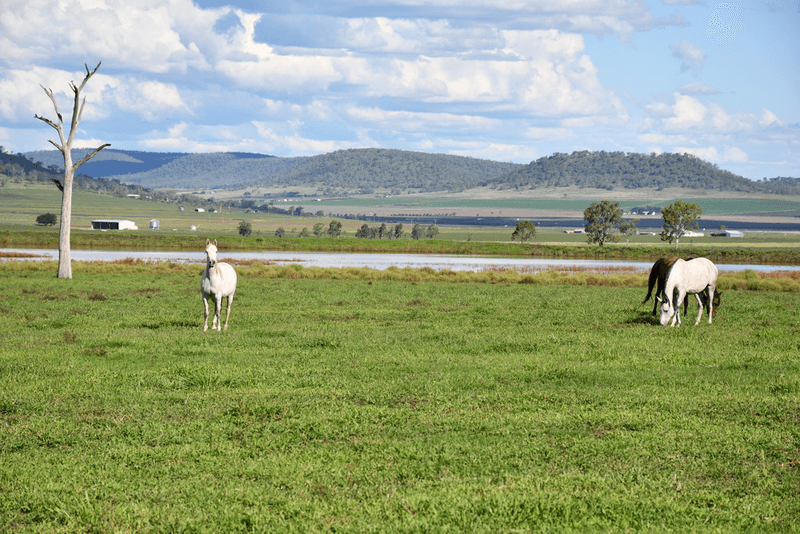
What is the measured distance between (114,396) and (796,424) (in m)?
10.6

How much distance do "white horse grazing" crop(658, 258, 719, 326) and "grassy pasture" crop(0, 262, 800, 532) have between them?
37.8 inches

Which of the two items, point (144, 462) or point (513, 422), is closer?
point (144, 462)

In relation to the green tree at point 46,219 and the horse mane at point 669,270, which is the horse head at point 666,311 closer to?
the horse mane at point 669,270

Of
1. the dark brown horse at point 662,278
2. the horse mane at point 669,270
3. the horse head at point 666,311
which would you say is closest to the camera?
the horse head at point 666,311

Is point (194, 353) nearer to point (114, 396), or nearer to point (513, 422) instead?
point (114, 396)

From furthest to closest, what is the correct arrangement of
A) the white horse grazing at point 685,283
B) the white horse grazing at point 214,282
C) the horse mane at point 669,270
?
the horse mane at point 669,270 → the white horse grazing at point 685,283 → the white horse grazing at point 214,282

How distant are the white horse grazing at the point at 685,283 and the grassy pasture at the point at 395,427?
37.8 inches

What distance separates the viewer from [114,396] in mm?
12055

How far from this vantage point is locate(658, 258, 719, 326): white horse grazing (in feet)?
72.1

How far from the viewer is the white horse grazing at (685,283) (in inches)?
866

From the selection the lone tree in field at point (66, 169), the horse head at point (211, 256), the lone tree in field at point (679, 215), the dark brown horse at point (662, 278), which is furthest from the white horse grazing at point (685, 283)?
the lone tree in field at point (679, 215)

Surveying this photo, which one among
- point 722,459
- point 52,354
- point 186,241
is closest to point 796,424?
point 722,459

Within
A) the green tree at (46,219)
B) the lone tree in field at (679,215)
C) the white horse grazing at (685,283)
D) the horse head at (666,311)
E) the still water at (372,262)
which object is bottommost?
the still water at (372,262)

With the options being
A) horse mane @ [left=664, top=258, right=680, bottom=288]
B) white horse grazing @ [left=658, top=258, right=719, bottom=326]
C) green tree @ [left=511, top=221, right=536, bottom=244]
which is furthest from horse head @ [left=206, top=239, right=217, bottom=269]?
green tree @ [left=511, top=221, right=536, bottom=244]
